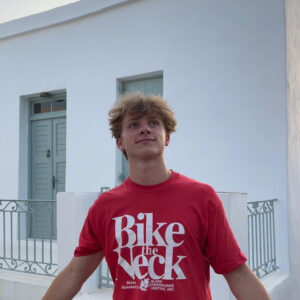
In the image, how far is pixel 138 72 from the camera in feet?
19.1

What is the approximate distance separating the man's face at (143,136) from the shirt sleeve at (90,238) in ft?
0.89

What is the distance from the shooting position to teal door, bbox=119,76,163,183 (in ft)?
19.3

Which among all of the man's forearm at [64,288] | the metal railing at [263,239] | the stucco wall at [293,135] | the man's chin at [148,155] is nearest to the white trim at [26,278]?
the metal railing at [263,239]

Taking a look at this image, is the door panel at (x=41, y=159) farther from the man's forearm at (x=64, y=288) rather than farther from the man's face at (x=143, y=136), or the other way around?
the man's face at (x=143, y=136)

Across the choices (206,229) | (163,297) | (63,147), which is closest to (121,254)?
(163,297)

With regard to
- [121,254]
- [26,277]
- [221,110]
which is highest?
[221,110]

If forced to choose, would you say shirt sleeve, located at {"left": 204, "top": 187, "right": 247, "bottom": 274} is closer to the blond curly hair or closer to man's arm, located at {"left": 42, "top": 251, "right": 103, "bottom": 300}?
the blond curly hair

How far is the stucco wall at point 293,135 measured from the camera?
475 cm

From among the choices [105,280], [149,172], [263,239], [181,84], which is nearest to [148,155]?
[149,172]

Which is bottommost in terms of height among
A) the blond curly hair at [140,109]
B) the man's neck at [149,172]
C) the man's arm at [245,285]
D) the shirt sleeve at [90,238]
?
the man's arm at [245,285]

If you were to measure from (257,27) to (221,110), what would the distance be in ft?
3.59

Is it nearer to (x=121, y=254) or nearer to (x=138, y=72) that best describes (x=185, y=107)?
(x=138, y=72)

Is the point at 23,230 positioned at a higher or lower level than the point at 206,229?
lower

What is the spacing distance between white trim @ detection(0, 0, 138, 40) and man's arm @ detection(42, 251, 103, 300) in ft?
16.6
